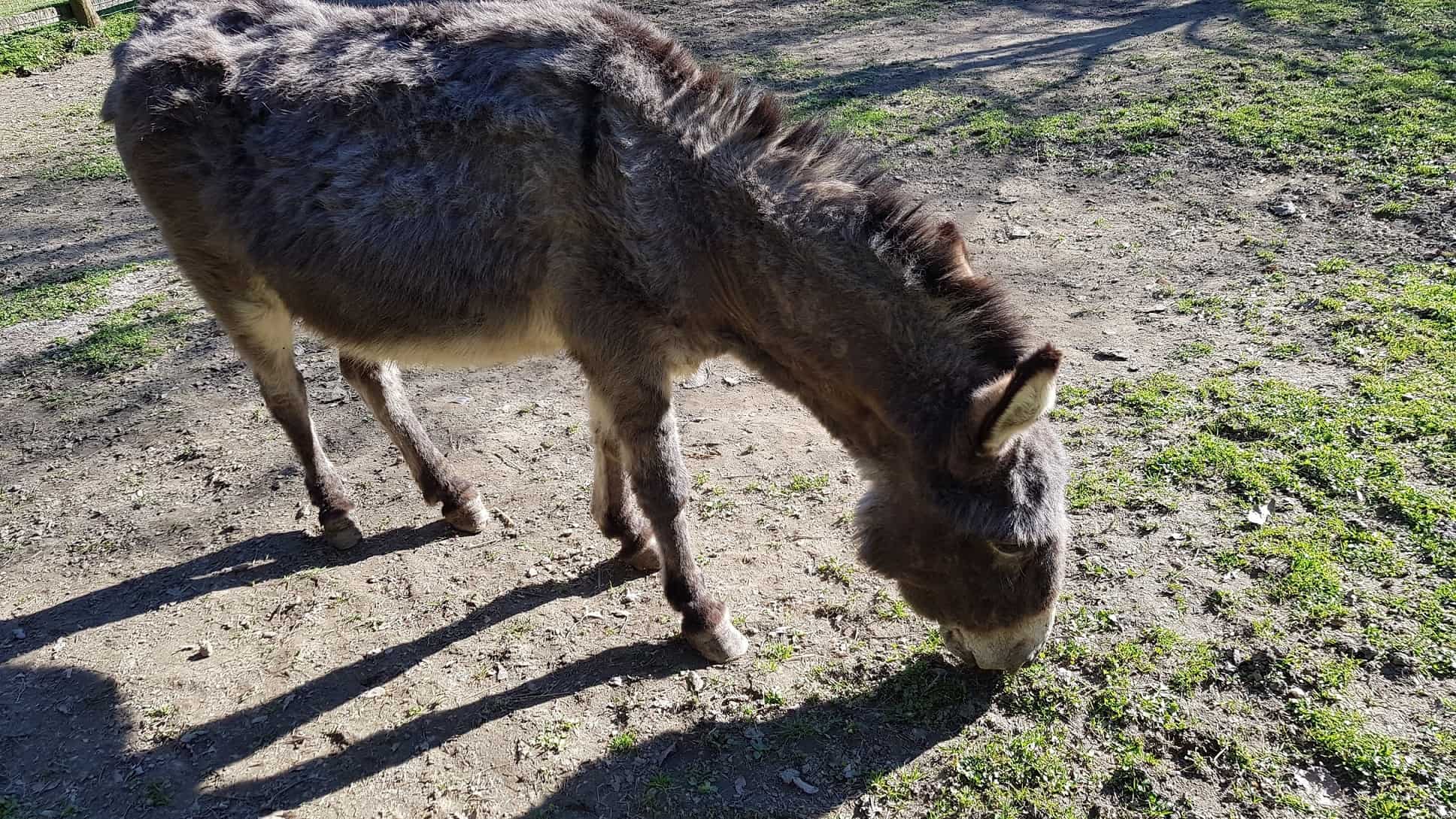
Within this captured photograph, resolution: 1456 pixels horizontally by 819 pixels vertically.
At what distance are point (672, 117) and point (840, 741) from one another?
232 cm

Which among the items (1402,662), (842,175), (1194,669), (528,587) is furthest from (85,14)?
(1402,662)

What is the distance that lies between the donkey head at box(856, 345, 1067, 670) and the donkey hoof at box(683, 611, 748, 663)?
69 cm

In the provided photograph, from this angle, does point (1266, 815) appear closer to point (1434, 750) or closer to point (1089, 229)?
point (1434, 750)

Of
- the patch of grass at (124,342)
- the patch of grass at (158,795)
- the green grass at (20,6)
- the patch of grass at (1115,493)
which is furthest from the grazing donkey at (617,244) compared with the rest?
the green grass at (20,6)

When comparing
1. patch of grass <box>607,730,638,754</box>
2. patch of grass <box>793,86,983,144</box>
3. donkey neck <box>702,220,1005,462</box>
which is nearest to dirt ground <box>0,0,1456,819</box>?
patch of grass <box>607,730,638,754</box>

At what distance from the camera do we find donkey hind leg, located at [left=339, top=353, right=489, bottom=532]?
13.8 ft

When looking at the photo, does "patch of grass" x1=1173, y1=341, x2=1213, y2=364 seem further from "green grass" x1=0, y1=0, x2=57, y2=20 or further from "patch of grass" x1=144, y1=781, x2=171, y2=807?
"green grass" x1=0, y1=0, x2=57, y2=20

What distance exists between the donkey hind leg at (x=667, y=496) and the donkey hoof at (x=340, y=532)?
1654 millimetres

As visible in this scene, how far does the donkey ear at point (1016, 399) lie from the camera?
89.0 inches

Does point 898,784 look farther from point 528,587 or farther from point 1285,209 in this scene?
point 1285,209

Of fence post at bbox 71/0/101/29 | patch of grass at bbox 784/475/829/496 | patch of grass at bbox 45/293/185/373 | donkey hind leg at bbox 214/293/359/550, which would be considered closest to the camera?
donkey hind leg at bbox 214/293/359/550

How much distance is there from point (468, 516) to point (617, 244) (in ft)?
5.95

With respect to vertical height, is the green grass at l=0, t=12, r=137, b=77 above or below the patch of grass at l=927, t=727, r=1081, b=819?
above

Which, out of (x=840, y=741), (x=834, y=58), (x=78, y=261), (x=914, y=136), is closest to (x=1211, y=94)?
(x=914, y=136)
